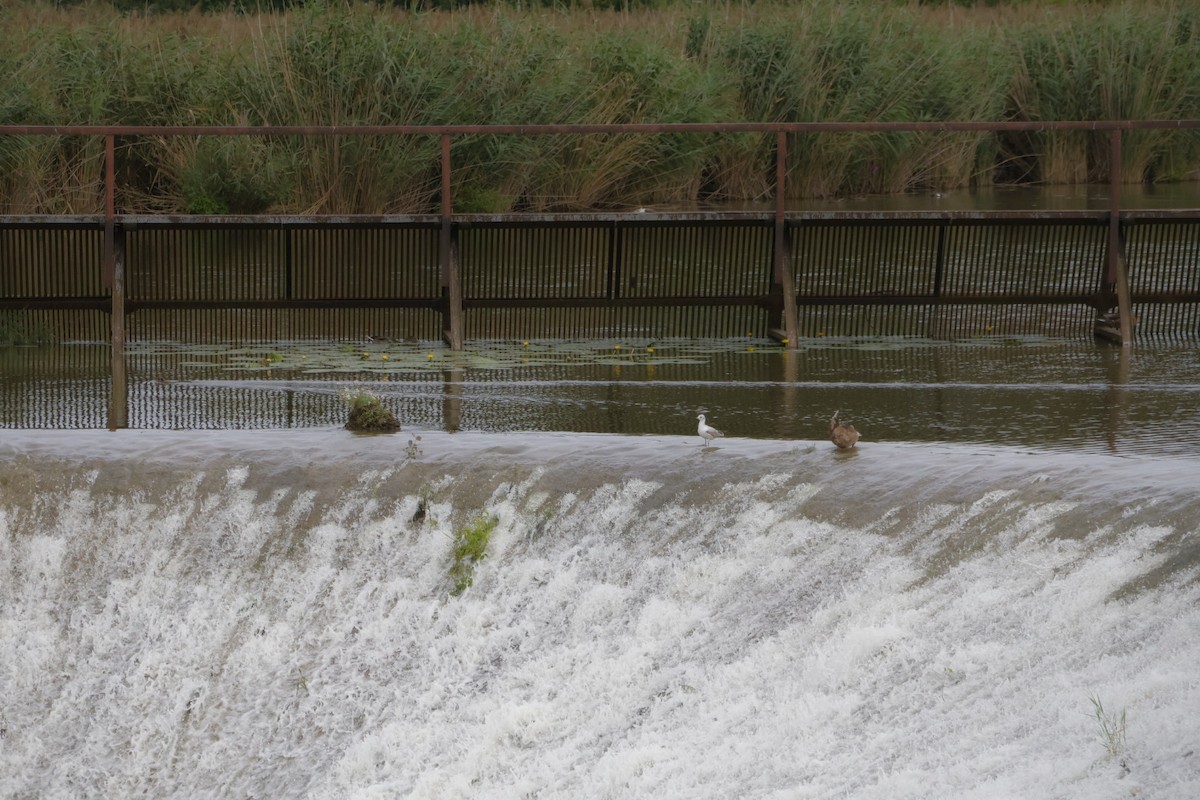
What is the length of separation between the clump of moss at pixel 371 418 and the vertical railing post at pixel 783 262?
14.8 ft

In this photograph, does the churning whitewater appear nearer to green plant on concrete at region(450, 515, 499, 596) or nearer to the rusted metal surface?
green plant on concrete at region(450, 515, 499, 596)

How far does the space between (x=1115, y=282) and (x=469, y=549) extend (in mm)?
7230

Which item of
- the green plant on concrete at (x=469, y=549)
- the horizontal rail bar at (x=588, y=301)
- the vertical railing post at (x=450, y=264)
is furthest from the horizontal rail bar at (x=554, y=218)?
the green plant on concrete at (x=469, y=549)

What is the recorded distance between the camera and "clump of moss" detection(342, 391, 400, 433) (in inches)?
370

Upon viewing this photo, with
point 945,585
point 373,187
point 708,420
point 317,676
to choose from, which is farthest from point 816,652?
point 373,187

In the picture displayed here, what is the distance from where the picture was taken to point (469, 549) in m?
8.16

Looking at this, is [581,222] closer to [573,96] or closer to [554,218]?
[554,218]

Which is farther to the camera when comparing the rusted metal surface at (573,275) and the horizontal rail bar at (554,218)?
the rusted metal surface at (573,275)

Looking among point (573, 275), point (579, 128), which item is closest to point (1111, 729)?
point (579, 128)

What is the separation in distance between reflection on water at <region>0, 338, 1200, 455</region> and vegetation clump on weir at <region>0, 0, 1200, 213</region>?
13.4 ft

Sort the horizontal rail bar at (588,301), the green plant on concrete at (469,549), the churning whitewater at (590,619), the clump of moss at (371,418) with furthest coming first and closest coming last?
the horizontal rail bar at (588,301)
the clump of moss at (371,418)
the green plant on concrete at (469,549)
the churning whitewater at (590,619)

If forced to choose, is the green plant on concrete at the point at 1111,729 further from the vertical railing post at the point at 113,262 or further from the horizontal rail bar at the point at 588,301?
the vertical railing post at the point at 113,262

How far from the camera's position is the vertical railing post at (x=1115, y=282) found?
13.1 metres

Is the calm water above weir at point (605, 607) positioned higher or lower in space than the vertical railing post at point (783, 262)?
lower
